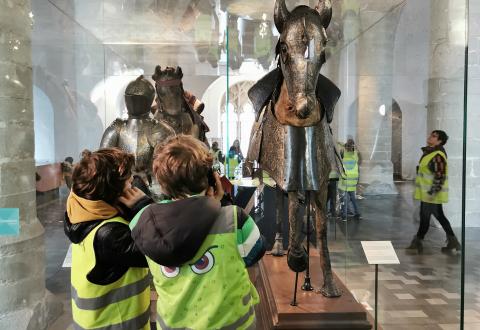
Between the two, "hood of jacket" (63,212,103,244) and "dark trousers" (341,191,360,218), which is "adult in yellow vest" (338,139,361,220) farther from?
"hood of jacket" (63,212,103,244)

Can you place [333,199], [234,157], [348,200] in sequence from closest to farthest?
[348,200] → [333,199] → [234,157]

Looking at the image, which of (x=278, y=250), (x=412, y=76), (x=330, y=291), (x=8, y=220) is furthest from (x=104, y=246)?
(x=278, y=250)

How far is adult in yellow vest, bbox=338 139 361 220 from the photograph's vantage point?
3.42 meters

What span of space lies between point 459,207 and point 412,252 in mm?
616

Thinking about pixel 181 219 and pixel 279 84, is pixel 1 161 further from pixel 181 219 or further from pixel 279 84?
pixel 181 219

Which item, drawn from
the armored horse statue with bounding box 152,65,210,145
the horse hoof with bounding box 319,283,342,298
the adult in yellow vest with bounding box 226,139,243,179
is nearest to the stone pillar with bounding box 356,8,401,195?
the horse hoof with bounding box 319,283,342,298

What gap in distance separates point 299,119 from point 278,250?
6.06ft

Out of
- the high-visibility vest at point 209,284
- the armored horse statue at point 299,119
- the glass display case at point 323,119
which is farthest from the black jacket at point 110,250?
the armored horse statue at point 299,119

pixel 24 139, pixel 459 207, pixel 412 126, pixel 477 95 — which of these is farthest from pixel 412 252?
pixel 477 95

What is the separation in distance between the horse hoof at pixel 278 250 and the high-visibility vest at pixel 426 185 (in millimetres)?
1524

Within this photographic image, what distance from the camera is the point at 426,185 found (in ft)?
7.97

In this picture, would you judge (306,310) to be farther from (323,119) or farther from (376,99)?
(376,99)

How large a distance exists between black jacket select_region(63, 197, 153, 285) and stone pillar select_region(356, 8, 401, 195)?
209cm

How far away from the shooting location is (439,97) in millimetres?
2361
